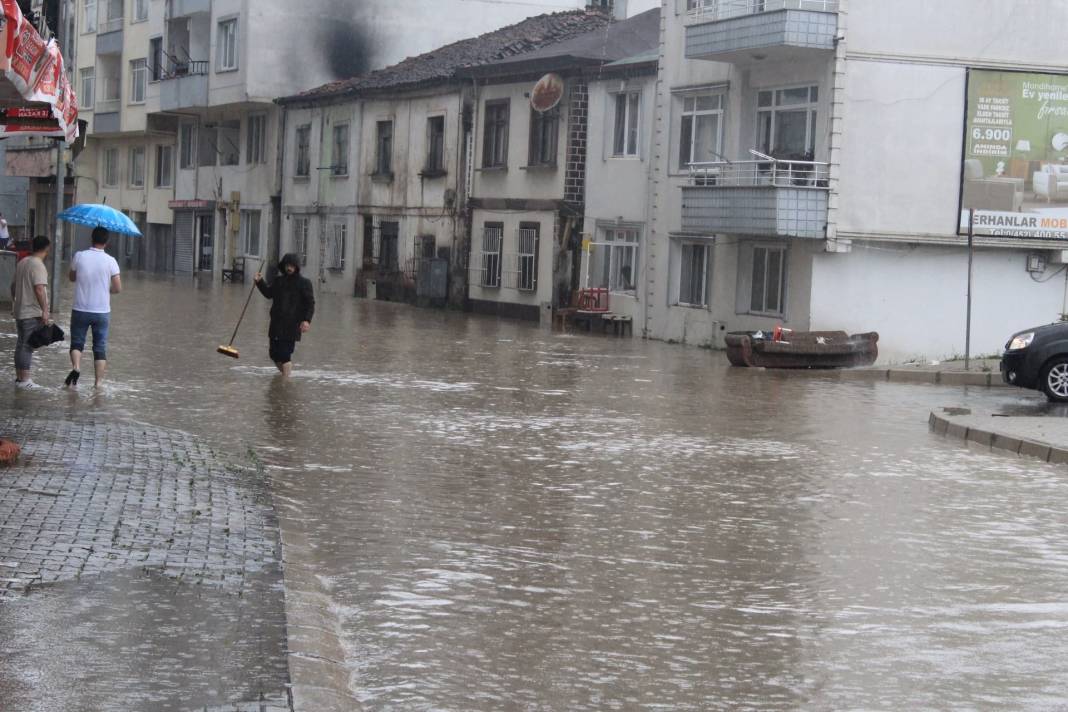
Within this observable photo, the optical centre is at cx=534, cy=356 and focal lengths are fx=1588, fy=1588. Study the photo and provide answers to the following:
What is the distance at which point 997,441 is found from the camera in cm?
1555

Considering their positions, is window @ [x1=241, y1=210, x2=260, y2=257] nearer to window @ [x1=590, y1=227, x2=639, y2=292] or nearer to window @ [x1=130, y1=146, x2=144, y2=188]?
window @ [x1=130, y1=146, x2=144, y2=188]

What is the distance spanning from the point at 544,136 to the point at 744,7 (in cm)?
934

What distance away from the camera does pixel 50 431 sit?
12.4 metres

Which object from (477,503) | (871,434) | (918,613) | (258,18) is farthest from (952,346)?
(258,18)

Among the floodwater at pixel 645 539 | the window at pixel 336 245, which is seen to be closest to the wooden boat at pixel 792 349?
the floodwater at pixel 645 539

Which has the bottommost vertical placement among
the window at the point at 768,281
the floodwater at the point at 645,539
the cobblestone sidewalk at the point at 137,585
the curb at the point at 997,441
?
the floodwater at the point at 645,539

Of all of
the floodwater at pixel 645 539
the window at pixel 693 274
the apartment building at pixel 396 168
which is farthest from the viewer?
the apartment building at pixel 396 168

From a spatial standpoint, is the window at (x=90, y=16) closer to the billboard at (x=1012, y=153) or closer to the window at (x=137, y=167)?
the window at (x=137, y=167)

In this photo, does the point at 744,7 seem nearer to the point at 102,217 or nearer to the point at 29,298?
the point at 102,217

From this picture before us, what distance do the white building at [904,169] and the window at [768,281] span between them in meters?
0.23

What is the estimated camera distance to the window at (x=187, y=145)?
199ft

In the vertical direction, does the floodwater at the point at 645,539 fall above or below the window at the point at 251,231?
below

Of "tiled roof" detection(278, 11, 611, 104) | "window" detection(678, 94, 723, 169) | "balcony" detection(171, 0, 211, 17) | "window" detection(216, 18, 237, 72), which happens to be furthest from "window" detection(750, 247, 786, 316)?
"balcony" detection(171, 0, 211, 17)

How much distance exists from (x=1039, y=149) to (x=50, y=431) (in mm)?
21600
